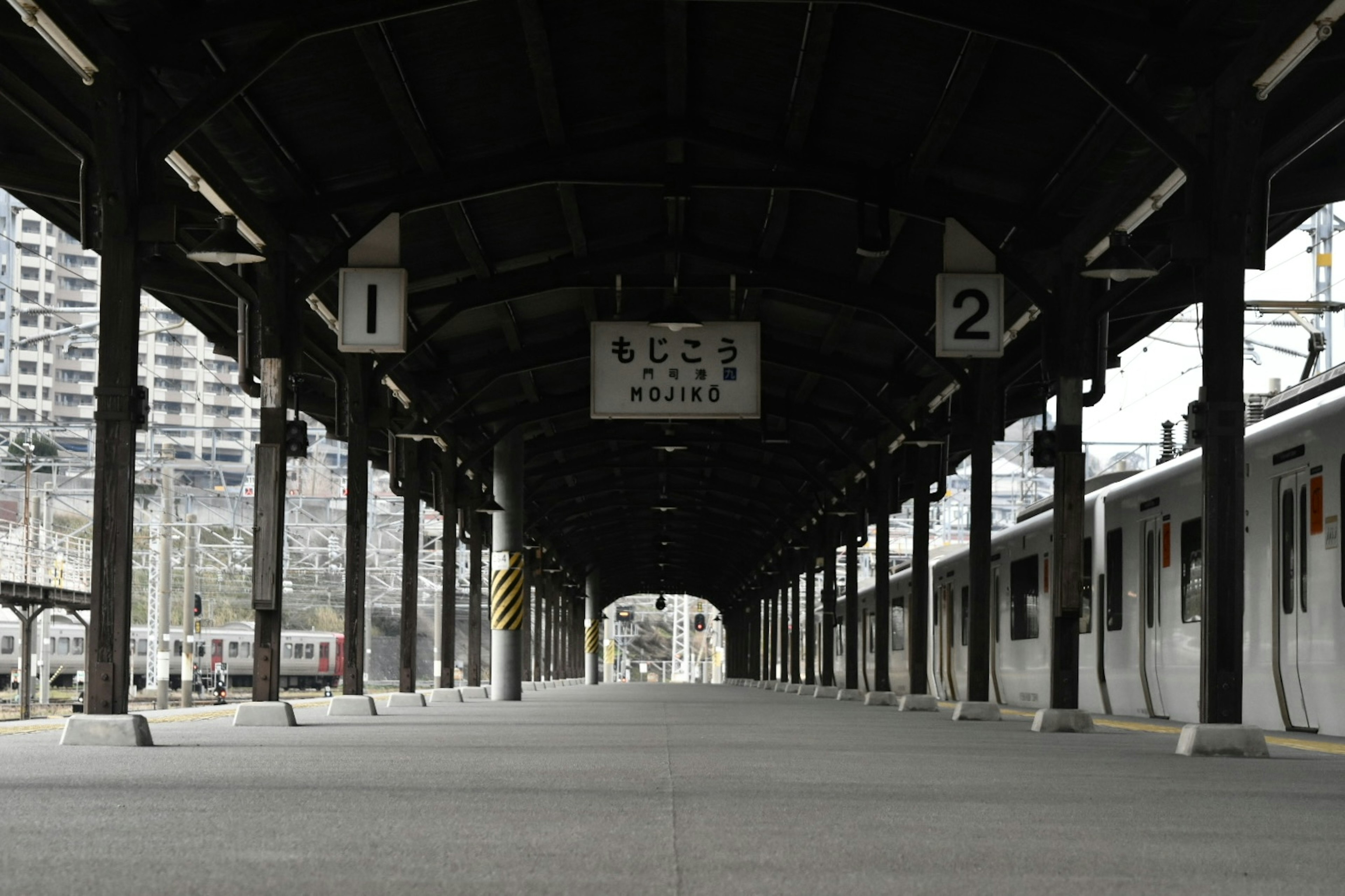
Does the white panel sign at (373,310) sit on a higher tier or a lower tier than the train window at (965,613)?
higher

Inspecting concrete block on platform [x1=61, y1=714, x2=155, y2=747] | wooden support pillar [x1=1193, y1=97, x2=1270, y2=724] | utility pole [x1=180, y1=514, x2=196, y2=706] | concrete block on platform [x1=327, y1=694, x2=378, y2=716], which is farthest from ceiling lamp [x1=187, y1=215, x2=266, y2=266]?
utility pole [x1=180, y1=514, x2=196, y2=706]

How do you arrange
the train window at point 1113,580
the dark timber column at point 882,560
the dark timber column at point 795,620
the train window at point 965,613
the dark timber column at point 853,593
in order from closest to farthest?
the train window at point 1113,580
the train window at point 965,613
the dark timber column at point 882,560
the dark timber column at point 853,593
the dark timber column at point 795,620

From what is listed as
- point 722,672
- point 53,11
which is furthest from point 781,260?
point 722,672

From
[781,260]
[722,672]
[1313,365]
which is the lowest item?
[722,672]

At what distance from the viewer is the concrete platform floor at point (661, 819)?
177 inches

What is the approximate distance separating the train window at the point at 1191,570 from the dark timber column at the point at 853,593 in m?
15.1

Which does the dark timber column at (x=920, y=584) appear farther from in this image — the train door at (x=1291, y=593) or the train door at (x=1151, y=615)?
the train door at (x=1291, y=593)

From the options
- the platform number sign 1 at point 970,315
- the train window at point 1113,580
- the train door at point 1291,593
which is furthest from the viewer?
the train window at point 1113,580

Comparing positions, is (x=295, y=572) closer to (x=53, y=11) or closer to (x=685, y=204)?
(x=685, y=204)

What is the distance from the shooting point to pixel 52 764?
916cm

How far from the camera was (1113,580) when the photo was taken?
19016mm

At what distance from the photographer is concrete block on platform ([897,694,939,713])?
77.5ft

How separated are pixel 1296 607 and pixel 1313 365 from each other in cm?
682

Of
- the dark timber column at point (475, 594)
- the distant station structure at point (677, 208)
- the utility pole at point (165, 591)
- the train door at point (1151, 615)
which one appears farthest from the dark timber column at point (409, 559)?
the utility pole at point (165, 591)
